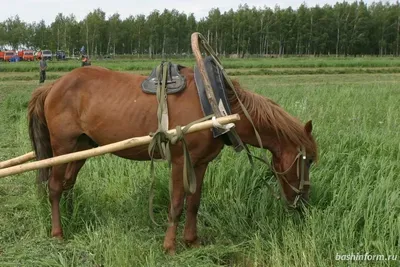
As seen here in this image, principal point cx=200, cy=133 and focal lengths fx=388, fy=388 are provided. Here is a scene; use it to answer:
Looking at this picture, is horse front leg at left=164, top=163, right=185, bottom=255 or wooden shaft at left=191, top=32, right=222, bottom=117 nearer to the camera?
wooden shaft at left=191, top=32, right=222, bottom=117

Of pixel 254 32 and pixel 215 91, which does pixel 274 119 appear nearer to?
pixel 215 91

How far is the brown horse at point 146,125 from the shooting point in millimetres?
3270

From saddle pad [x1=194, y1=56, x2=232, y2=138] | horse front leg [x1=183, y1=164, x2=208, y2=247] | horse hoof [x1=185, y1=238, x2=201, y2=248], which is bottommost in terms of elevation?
horse hoof [x1=185, y1=238, x2=201, y2=248]

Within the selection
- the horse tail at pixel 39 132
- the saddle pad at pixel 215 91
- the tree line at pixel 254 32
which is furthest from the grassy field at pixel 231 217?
the tree line at pixel 254 32

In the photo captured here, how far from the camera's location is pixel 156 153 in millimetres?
3420

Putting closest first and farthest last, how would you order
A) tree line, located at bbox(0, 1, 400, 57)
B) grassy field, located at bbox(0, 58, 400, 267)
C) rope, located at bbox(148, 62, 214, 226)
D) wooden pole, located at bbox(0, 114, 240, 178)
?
wooden pole, located at bbox(0, 114, 240, 178) < rope, located at bbox(148, 62, 214, 226) < grassy field, located at bbox(0, 58, 400, 267) < tree line, located at bbox(0, 1, 400, 57)

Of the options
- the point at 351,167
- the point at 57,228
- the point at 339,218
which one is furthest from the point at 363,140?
the point at 57,228

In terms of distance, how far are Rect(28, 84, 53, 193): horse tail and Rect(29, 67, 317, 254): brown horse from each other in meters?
0.04

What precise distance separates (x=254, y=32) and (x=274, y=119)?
84.8 meters

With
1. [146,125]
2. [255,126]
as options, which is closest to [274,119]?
[255,126]

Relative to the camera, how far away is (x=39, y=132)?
13.1 ft

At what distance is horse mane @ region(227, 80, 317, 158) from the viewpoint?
3250 millimetres

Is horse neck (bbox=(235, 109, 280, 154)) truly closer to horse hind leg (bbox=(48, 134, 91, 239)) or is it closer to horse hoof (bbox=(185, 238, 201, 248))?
horse hoof (bbox=(185, 238, 201, 248))

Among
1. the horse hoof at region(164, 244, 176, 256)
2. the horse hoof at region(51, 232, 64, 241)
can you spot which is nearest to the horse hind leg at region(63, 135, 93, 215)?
the horse hoof at region(51, 232, 64, 241)
